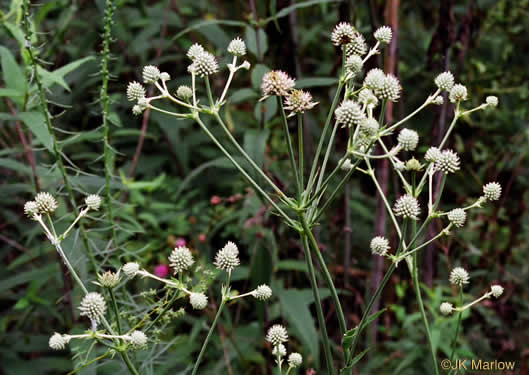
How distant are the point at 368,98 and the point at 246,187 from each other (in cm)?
162

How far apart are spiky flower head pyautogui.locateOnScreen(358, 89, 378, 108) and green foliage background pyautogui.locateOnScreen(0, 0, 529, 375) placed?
30.7 inches

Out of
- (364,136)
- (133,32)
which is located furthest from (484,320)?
(133,32)

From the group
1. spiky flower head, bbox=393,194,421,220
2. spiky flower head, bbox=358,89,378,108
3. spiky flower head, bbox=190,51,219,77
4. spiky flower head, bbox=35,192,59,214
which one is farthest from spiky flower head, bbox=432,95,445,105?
spiky flower head, bbox=35,192,59,214

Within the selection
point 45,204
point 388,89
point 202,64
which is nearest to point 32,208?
point 45,204

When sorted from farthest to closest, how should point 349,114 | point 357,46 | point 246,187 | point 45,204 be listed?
point 246,187 < point 357,46 < point 45,204 < point 349,114

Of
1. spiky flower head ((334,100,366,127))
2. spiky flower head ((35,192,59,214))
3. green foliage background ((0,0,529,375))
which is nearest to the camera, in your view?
spiky flower head ((334,100,366,127))

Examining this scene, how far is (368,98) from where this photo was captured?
1.23m

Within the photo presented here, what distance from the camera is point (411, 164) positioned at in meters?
1.26

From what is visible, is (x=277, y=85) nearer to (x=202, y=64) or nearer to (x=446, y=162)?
(x=202, y=64)

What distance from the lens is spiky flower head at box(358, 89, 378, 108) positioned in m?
1.25

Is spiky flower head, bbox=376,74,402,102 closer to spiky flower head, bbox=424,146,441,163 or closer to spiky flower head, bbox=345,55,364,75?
spiky flower head, bbox=345,55,364,75

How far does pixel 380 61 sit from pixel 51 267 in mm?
1815

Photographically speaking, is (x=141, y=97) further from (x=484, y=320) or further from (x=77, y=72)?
(x=484, y=320)

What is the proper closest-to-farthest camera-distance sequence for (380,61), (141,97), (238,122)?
(141,97) < (380,61) < (238,122)
